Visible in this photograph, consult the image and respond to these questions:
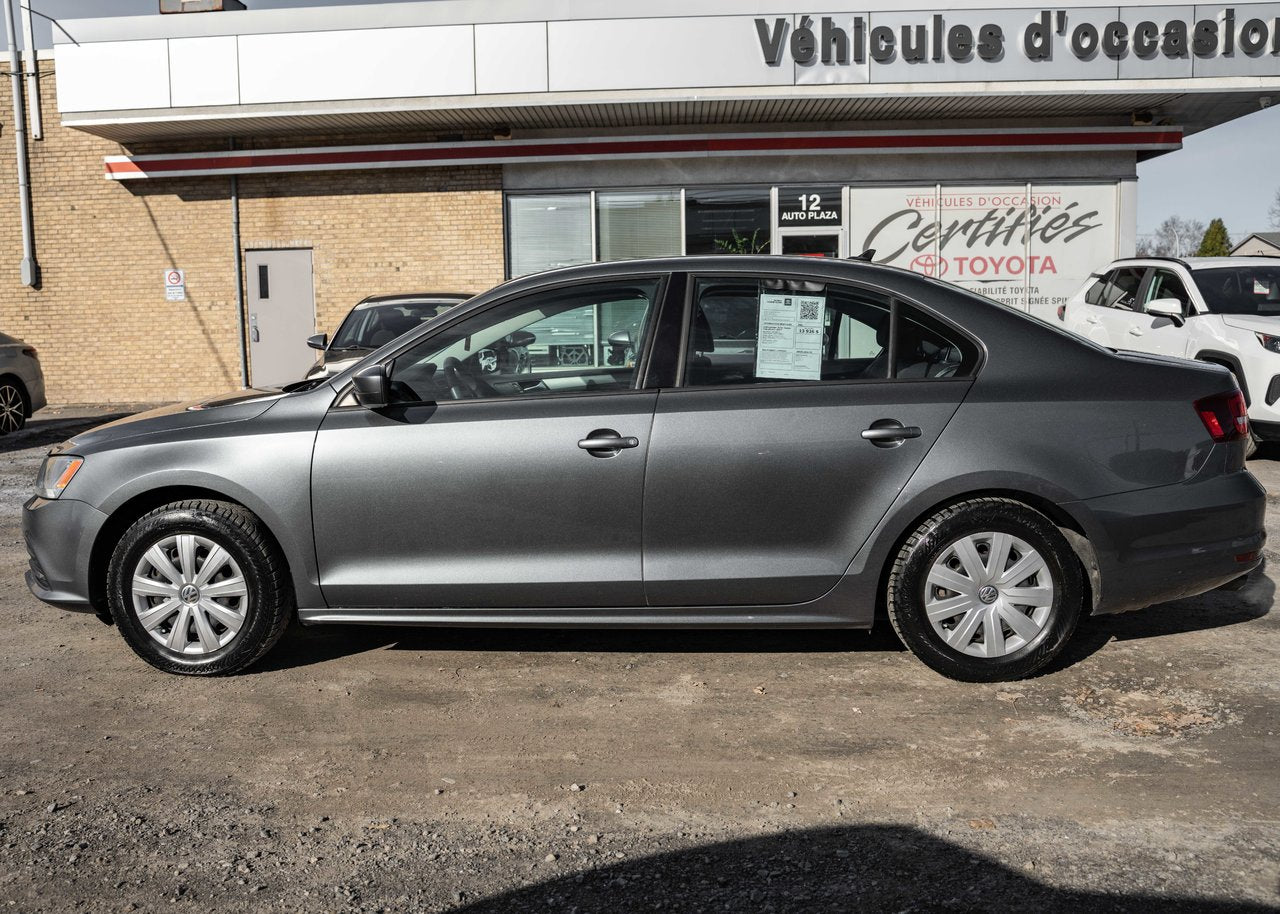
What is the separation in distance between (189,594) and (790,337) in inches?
107

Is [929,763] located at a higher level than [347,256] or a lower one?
lower

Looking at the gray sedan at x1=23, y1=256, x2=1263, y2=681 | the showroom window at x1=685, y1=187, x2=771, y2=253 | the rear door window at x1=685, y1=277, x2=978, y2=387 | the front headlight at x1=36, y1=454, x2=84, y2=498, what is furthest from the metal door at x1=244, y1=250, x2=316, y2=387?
the rear door window at x1=685, y1=277, x2=978, y2=387

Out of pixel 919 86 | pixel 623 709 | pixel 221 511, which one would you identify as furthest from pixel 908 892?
pixel 919 86

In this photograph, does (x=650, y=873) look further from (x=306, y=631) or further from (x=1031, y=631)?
(x=306, y=631)

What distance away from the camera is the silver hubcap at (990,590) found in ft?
15.1

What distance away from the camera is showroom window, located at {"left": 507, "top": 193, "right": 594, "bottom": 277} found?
17.7 meters

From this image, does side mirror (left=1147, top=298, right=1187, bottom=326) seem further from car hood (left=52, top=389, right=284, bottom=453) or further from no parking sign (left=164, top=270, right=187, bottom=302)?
no parking sign (left=164, top=270, right=187, bottom=302)

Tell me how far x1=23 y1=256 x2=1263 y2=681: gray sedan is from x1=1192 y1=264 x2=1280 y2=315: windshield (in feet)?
21.6

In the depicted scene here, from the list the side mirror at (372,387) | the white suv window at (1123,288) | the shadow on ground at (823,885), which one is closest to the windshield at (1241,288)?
the white suv window at (1123,288)

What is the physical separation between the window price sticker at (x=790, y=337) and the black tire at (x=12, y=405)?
1181cm

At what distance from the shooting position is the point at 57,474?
5.04m

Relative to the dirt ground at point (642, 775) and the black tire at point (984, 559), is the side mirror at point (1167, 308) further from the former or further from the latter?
the black tire at point (984, 559)

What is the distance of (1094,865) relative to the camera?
3.22 metres

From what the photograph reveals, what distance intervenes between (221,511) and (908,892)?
10.2 ft
